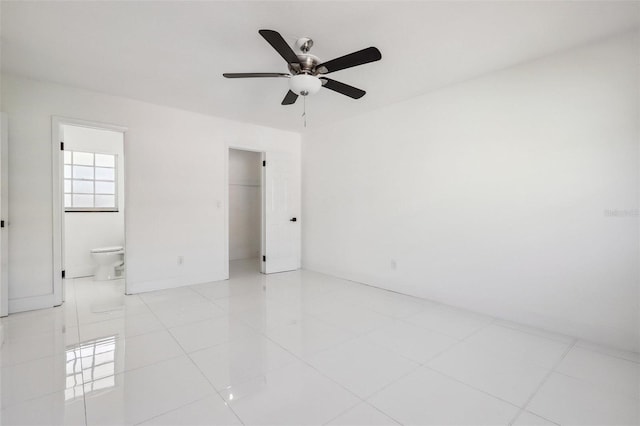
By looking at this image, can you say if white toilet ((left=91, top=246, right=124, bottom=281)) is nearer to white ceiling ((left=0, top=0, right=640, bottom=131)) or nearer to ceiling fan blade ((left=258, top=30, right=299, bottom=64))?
white ceiling ((left=0, top=0, right=640, bottom=131))

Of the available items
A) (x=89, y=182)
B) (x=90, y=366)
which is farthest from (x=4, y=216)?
(x=90, y=366)

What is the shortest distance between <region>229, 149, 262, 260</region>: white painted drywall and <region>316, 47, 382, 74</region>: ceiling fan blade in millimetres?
3938

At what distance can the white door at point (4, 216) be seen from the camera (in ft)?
9.64

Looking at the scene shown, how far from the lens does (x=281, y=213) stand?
5016 millimetres

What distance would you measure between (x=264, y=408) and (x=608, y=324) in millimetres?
2759

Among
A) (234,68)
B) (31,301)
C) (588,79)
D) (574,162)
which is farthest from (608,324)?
(31,301)

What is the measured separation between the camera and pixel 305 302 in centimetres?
341

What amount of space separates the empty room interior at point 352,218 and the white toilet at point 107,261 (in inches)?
1.7

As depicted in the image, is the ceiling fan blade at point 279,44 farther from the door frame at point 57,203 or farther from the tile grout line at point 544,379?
the door frame at point 57,203

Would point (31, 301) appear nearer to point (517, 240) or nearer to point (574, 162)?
point (517, 240)

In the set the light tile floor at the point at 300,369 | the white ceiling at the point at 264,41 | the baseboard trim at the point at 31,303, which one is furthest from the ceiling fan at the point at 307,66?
the baseboard trim at the point at 31,303

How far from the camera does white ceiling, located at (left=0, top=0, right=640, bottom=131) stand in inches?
78.1

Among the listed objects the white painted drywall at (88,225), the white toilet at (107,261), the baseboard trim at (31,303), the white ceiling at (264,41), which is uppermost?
the white ceiling at (264,41)

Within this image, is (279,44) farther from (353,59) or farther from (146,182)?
(146,182)
